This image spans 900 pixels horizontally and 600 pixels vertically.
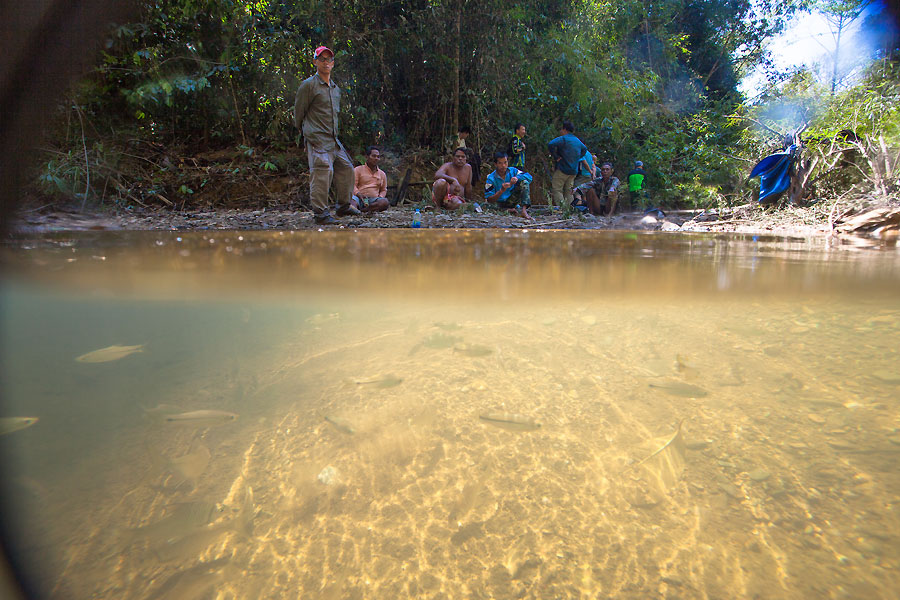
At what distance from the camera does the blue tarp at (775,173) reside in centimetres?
681

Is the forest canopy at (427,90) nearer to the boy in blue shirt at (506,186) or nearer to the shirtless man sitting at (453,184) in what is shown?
the shirtless man sitting at (453,184)

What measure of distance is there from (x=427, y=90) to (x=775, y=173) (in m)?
5.37

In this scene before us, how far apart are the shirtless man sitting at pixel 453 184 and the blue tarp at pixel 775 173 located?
427 centimetres

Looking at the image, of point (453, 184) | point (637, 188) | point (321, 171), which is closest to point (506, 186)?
point (453, 184)

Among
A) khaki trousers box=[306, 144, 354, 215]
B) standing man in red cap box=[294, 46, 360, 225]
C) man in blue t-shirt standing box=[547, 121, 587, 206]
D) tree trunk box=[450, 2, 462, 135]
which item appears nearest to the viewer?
standing man in red cap box=[294, 46, 360, 225]

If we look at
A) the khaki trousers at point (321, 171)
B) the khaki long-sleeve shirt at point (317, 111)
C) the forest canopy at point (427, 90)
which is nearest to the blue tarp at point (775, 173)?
the forest canopy at point (427, 90)

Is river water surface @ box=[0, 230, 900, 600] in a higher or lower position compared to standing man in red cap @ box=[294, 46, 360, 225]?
lower

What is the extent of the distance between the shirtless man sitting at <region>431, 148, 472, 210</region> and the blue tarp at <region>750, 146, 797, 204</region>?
427 cm

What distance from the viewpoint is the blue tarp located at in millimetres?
6809

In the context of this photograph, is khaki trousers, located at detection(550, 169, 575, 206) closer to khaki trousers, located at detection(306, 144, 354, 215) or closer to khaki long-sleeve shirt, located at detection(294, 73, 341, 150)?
khaki trousers, located at detection(306, 144, 354, 215)

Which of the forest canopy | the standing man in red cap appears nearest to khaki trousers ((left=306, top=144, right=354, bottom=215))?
the standing man in red cap

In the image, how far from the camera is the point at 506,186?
632 cm

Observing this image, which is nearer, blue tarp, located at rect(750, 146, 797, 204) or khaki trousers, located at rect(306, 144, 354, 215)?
khaki trousers, located at rect(306, 144, 354, 215)

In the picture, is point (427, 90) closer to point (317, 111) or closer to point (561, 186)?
point (561, 186)
